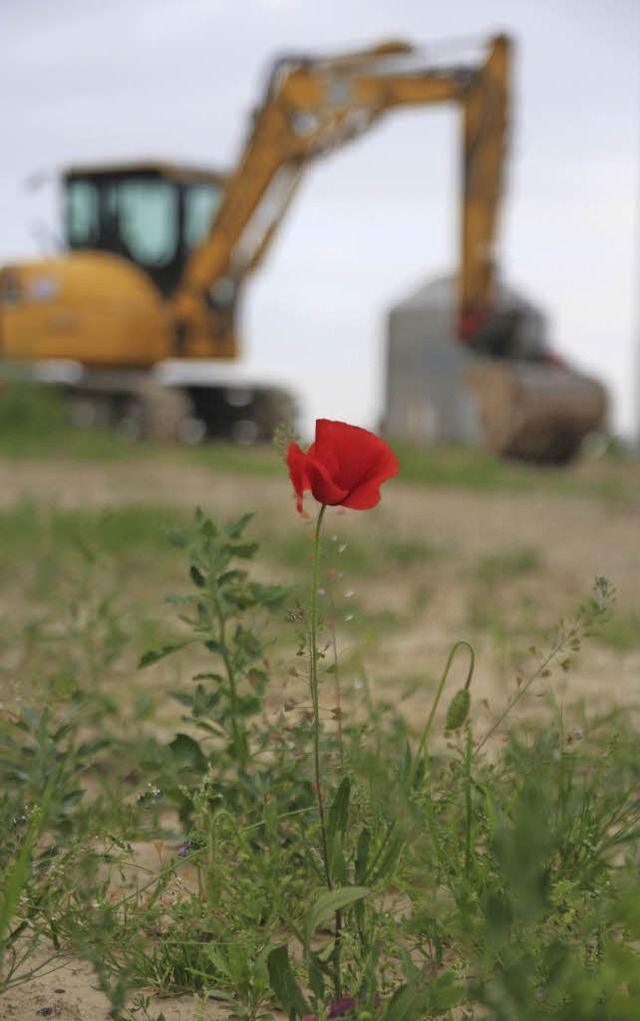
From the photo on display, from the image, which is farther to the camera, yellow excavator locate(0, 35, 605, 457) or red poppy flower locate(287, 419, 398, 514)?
yellow excavator locate(0, 35, 605, 457)

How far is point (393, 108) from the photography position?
33.6ft

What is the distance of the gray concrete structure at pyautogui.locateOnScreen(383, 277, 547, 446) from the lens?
539 inches

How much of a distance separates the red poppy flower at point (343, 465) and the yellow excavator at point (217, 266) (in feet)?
28.2

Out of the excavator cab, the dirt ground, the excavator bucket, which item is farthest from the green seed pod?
the excavator cab

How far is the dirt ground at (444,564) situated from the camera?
7.24ft

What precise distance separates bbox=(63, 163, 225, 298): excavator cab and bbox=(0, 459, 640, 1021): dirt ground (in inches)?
151

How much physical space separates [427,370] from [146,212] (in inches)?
158

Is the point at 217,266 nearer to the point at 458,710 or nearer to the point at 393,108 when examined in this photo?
the point at 393,108

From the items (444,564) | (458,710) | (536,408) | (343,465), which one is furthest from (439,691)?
(536,408)

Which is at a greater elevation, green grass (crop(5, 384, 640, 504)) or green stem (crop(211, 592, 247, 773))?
green stem (crop(211, 592, 247, 773))

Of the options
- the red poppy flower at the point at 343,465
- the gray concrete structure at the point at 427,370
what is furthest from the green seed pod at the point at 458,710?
the gray concrete structure at the point at 427,370

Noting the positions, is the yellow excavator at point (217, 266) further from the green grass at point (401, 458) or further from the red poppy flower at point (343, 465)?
the red poppy flower at point (343, 465)

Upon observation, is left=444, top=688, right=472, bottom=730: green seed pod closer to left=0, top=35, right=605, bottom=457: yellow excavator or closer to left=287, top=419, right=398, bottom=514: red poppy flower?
left=287, top=419, right=398, bottom=514: red poppy flower

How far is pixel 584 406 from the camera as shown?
9.75m
